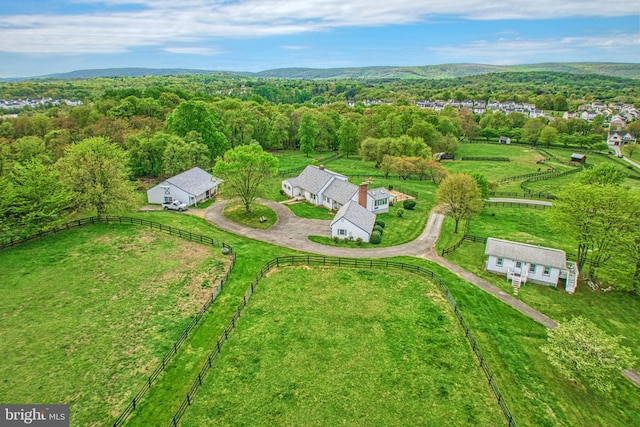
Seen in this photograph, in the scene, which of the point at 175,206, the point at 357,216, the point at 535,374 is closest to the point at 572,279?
the point at 535,374

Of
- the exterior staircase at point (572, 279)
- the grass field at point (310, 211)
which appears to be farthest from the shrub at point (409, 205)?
the exterior staircase at point (572, 279)

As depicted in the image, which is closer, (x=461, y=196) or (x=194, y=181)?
(x=461, y=196)

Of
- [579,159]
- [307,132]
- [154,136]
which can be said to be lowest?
[579,159]

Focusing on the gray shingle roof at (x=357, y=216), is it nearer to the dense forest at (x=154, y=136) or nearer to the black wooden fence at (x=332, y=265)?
the black wooden fence at (x=332, y=265)

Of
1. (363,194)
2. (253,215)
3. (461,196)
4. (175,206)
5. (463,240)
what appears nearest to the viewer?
(463,240)

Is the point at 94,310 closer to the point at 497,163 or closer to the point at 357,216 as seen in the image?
the point at 357,216

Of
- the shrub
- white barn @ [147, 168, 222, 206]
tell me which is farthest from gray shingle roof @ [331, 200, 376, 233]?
white barn @ [147, 168, 222, 206]

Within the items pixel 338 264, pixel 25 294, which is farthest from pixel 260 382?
pixel 25 294
